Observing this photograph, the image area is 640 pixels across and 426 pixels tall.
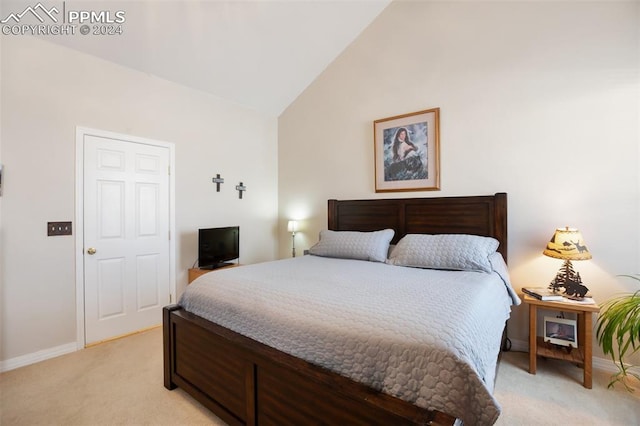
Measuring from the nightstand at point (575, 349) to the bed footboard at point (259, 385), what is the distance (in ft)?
5.82

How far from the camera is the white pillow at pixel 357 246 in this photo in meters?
2.84

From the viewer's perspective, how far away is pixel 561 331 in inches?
90.5

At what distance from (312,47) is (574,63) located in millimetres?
2633

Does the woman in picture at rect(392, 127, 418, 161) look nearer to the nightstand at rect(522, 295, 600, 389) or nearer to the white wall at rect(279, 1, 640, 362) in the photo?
the white wall at rect(279, 1, 640, 362)

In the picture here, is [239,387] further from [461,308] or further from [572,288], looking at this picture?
[572,288]

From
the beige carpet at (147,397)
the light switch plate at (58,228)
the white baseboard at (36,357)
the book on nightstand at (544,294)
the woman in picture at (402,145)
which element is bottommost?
the beige carpet at (147,397)

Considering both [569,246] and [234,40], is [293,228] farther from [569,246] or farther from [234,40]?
[569,246]

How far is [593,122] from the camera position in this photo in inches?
93.6

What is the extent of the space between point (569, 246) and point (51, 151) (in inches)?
169

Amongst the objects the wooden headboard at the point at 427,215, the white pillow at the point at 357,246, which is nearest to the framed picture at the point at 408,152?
the wooden headboard at the point at 427,215

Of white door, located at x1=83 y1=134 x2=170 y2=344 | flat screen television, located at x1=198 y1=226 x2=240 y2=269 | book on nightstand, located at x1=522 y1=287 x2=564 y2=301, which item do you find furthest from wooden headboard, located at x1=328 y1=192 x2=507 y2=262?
white door, located at x1=83 y1=134 x2=170 y2=344

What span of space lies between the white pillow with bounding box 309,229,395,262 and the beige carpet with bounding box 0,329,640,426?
4.40ft

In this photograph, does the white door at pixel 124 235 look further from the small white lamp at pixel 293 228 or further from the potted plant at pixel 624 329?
the potted plant at pixel 624 329

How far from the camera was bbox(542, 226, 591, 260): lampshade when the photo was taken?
86.2 inches
